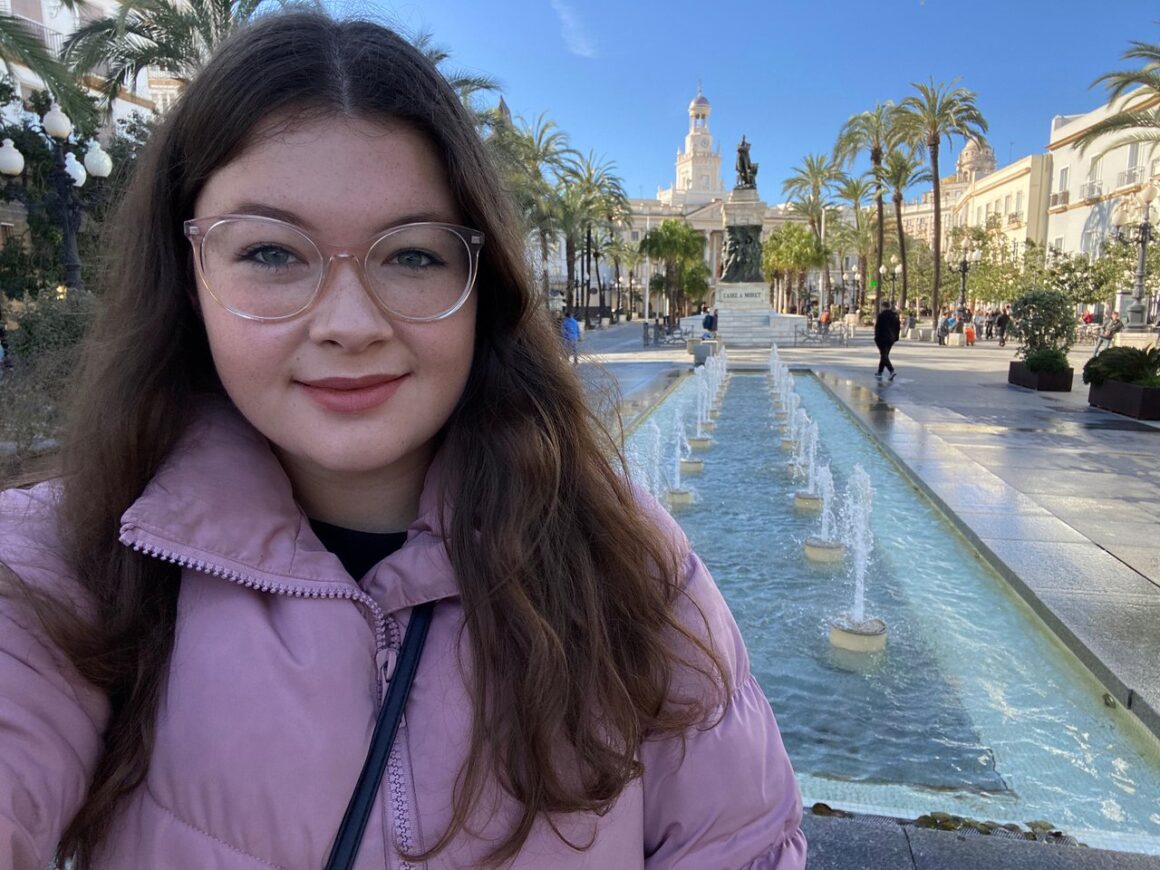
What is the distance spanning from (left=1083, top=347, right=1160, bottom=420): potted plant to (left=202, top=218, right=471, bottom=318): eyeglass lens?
44.0 feet

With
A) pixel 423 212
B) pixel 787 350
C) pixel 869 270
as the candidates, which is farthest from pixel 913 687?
pixel 869 270

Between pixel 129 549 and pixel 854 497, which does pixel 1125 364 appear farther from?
pixel 129 549

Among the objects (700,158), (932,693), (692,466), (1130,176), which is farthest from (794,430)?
(700,158)

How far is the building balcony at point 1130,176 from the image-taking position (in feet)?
120

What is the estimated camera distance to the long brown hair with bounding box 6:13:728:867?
95 centimetres

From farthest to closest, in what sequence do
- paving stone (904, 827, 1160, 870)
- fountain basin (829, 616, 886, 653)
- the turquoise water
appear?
fountain basin (829, 616, 886, 653)
the turquoise water
paving stone (904, 827, 1160, 870)

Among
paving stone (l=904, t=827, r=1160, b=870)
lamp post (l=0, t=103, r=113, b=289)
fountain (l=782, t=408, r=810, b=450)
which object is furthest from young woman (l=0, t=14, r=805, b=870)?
lamp post (l=0, t=103, r=113, b=289)

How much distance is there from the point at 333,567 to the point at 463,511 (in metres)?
0.19

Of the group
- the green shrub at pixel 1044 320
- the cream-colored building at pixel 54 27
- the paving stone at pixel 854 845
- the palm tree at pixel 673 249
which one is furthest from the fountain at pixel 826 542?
the palm tree at pixel 673 249

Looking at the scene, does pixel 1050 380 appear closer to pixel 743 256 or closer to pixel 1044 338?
pixel 1044 338

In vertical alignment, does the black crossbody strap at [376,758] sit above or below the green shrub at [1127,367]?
above

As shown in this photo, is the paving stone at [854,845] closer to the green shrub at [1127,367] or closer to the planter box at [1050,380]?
the green shrub at [1127,367]

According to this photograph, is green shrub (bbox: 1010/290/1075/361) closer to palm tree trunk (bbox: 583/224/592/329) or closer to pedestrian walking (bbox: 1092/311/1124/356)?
pedestrian walking (bbox: 1092/311/1124/356)

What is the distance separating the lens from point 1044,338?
16.1m
